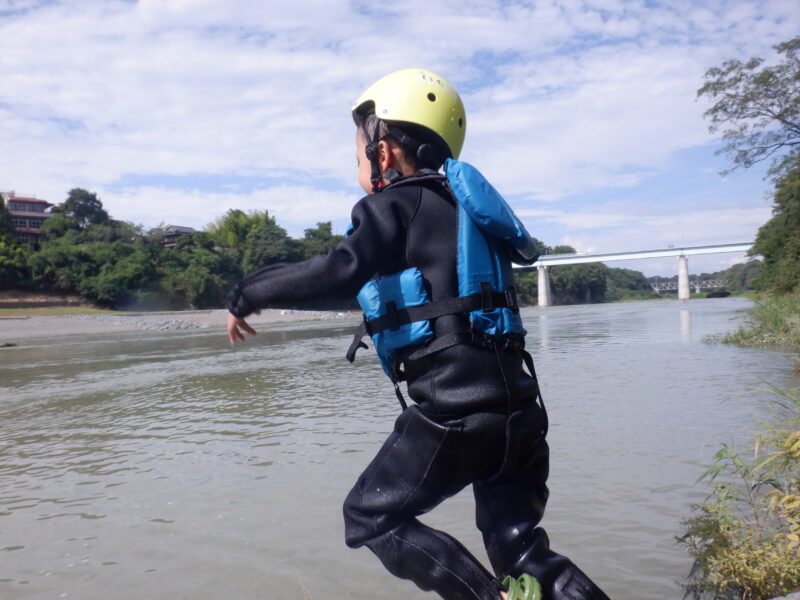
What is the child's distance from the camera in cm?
185

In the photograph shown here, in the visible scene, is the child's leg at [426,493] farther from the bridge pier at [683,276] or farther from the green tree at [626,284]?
the green tree at [626,284]

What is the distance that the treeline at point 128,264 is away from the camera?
52719 millimetres

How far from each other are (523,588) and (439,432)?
1.66 feet

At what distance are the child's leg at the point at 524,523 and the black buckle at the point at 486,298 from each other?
1.15ft

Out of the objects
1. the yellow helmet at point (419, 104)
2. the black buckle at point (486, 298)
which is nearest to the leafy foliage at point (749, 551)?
the black buckle at point (486, 298)

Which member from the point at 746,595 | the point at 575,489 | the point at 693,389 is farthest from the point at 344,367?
the point at 746,595

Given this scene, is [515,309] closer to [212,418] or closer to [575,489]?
[575,489]

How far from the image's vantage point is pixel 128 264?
5325 cm

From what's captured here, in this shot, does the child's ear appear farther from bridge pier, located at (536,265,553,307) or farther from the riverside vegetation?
bridge pier, located at (536,265,553,307)

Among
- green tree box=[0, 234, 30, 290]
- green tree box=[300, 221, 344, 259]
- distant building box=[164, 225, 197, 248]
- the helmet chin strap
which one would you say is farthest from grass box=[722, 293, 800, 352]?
distant building box=[164, 225, 197, 248]

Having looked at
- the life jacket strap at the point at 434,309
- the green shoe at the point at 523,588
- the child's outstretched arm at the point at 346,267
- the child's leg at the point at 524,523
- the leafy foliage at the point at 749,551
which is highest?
the child's outstretched arm at the point at 346,267

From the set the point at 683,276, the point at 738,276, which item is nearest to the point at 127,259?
the point at 683,276

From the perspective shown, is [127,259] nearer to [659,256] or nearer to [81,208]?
[81,208]

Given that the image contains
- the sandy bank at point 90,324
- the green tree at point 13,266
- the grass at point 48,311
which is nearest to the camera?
the sandy bank at point 90,324
